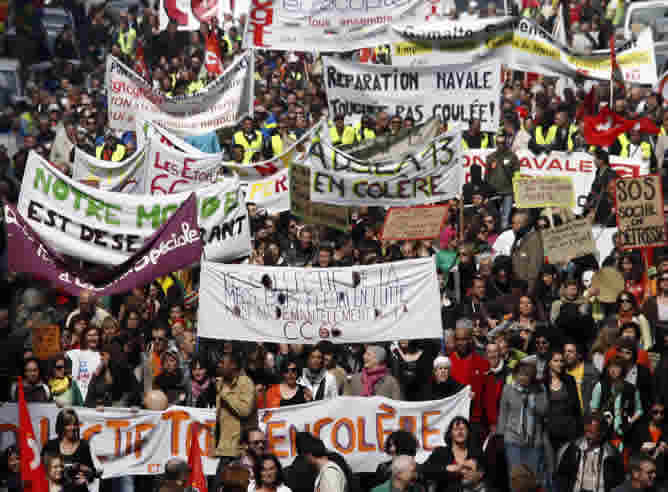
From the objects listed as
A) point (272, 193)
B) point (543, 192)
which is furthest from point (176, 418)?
point (272, 193)

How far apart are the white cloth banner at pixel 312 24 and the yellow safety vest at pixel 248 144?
1.31m

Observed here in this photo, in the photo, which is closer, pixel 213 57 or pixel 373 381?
pixel 373 381

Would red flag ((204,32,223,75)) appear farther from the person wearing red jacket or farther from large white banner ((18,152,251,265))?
the person wearing red jacket

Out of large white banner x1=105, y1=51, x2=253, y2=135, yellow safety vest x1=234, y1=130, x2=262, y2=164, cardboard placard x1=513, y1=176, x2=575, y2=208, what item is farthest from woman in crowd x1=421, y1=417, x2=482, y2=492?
large white banner x1=105, y1=51, x2=253, y2=135

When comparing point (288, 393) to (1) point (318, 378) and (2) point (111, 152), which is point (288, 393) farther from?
(2) point (111, 152)

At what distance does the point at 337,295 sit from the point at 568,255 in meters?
2.89

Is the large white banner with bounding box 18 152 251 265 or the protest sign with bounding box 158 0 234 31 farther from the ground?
the protest sign with bounding box 158 0 234 31

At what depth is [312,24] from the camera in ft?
67.9

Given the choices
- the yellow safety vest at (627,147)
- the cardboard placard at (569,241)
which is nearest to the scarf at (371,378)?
the cardboard placard at (569,241)

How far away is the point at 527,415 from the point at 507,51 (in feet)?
24.5

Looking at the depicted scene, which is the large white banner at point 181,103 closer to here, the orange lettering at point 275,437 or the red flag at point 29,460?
the orange lettering at point 275,437

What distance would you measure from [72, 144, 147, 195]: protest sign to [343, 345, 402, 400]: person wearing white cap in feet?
16.5

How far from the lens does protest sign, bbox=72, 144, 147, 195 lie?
17.4 metres

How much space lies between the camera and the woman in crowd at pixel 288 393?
12383 mm
